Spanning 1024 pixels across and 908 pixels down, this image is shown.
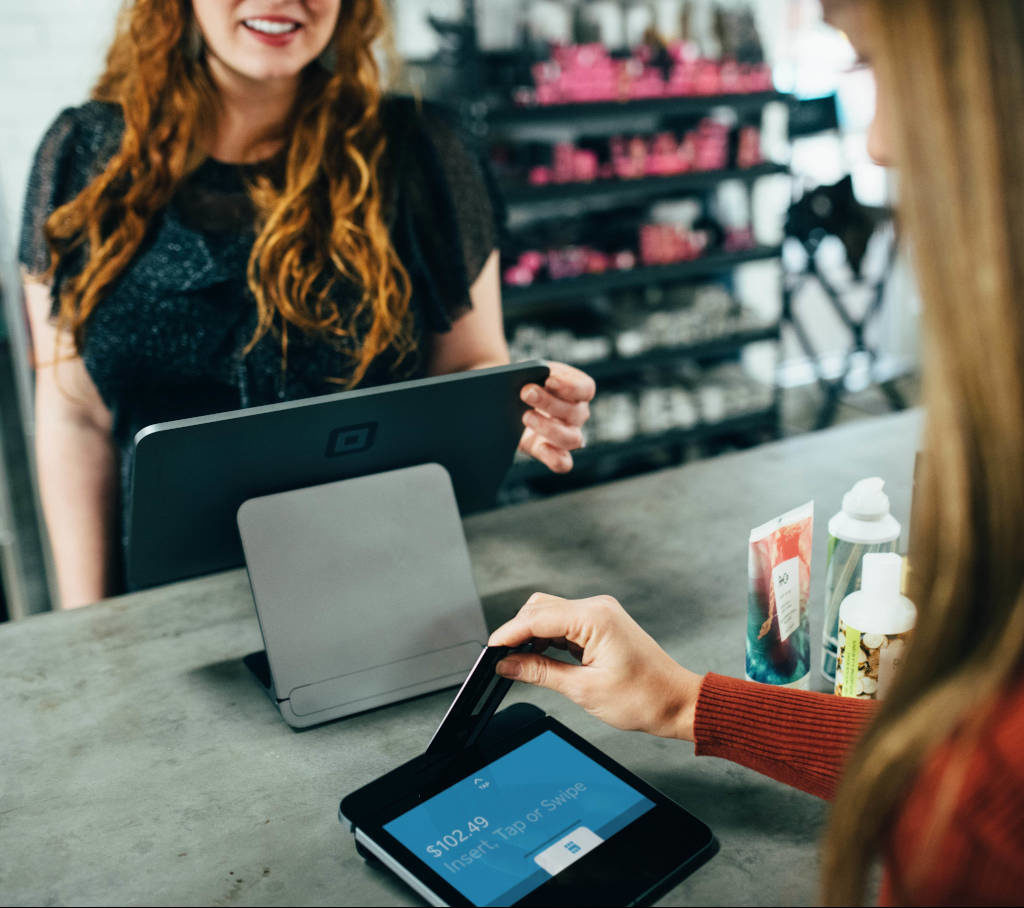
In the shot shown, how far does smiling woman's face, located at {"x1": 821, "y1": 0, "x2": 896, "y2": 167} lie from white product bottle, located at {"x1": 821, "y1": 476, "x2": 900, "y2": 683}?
0.40 metres

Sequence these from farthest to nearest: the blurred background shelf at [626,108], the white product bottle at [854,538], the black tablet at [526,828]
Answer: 1. the blurred background shelf at [626,108]
2. the white product bottle at [854,538]
3. the black tablet at [526,828]

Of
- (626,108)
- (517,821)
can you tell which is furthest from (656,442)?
(517,821)

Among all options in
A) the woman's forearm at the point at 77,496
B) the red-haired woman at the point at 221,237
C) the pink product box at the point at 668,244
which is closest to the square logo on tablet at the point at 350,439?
the red-haired woman at the point at 221,237

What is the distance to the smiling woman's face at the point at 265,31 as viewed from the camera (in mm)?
1447

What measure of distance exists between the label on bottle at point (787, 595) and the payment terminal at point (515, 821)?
0.79ft

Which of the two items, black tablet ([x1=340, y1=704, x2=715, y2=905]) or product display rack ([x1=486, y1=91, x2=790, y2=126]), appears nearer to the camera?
black tablet ([x1=340, y1=704, x2=715, y2=905])

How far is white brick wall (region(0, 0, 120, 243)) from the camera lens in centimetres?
276

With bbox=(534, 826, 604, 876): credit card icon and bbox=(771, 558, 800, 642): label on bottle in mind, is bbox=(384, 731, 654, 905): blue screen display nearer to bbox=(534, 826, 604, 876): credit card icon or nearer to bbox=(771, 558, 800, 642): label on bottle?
bbox=(534, 826, 604, 876): credit card icon

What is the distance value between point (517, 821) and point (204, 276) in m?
1.05

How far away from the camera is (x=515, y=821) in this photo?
0.83 m

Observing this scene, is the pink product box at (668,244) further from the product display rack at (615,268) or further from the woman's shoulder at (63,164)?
the woman's shoulder at (63,164)

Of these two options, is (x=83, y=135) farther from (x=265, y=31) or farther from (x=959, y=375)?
(x=959, y=375)

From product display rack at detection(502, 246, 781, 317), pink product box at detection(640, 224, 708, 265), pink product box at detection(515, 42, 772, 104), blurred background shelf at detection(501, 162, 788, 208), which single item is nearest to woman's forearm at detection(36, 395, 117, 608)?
blurred background shelf at detection(501, 162, 788, 208)

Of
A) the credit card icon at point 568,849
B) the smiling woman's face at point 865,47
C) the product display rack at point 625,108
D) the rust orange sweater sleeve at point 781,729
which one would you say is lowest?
the credit card icon at point 568,849
